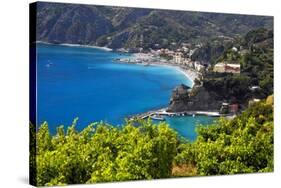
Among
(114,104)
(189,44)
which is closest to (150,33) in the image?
(189,44)

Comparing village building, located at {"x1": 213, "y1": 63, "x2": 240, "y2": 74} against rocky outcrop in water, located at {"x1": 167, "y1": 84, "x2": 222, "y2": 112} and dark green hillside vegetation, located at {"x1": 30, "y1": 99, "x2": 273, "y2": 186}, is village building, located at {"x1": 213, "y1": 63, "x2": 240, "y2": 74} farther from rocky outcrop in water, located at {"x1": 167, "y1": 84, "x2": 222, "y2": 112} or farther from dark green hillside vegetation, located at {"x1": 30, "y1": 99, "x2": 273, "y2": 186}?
dark green hillside vegetation, located at {"x1": 30, "y1": 99, "x2": 273, "y2": 186}

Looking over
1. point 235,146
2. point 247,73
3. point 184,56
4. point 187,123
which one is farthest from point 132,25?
point 235,146

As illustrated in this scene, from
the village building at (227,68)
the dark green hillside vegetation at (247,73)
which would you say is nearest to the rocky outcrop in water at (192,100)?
the dark green hillside vegetation at (247,73)

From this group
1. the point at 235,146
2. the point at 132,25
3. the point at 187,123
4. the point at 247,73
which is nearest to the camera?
the point at 132,25

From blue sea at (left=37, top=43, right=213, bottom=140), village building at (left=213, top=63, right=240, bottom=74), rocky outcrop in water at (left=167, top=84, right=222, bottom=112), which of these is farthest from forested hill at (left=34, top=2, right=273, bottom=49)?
rocky outcrop in water at (left=167, top=84, right=222, bottom=112)

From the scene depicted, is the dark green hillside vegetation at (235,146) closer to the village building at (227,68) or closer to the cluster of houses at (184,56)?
the village building at (227,68)

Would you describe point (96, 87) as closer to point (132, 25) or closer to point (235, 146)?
point (132, 25)
